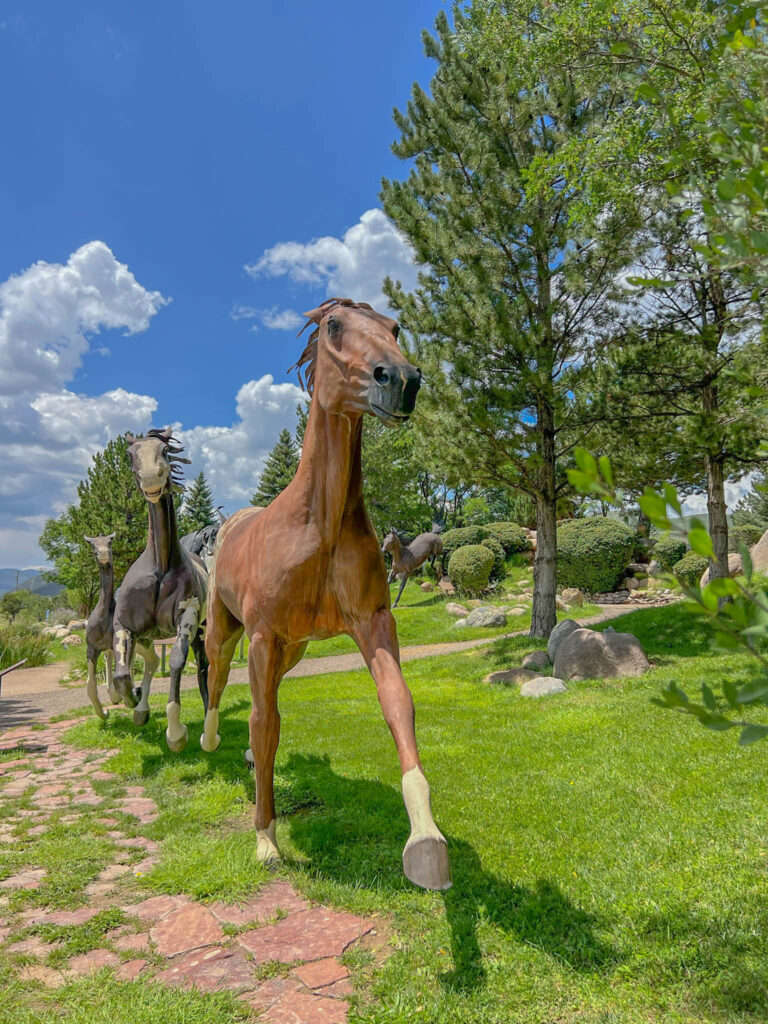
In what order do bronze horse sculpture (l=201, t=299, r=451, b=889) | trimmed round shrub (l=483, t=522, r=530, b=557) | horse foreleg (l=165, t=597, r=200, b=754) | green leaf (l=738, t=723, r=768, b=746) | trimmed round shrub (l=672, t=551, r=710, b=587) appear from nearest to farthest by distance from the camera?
green leaf (l=738, t=723, r=768, b=746)
bronze horse sculpture (l=201, t=299, r=451, b=889)
horse foreleg (l=165, t=597, r=200, b=754)
trimmed round shrub (l=672, t=551, r=710, b=587)
trimmed round shrub (l=483, t=522, r=530, b=557)

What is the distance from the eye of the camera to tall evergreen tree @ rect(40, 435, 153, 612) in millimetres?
24938

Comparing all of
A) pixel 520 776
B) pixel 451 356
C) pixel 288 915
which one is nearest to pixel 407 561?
pixel 451 356

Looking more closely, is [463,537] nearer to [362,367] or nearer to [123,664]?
[123,664]

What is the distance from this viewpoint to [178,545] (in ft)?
20.4

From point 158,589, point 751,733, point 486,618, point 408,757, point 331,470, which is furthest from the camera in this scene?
point 486,618

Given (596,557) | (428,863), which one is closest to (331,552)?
(428,863)

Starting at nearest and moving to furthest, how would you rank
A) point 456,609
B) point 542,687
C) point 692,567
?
point 542,687 → point 692,567 → point 456,609

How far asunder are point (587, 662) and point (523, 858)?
18.1 feet

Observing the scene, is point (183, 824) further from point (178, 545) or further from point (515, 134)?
point (515, 134)

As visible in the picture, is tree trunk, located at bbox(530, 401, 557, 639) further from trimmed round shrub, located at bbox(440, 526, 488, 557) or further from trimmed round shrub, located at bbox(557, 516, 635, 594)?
trimmed round shrub, located at bbox(440, 526, 488, 557)

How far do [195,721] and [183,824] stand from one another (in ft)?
12.0

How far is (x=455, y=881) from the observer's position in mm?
3146

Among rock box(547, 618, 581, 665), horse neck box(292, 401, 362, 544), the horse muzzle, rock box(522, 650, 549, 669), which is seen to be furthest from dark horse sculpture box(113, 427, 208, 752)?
rock box(547, 618, 581, 665)

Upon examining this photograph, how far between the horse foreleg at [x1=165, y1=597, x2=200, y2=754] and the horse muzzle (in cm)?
364
